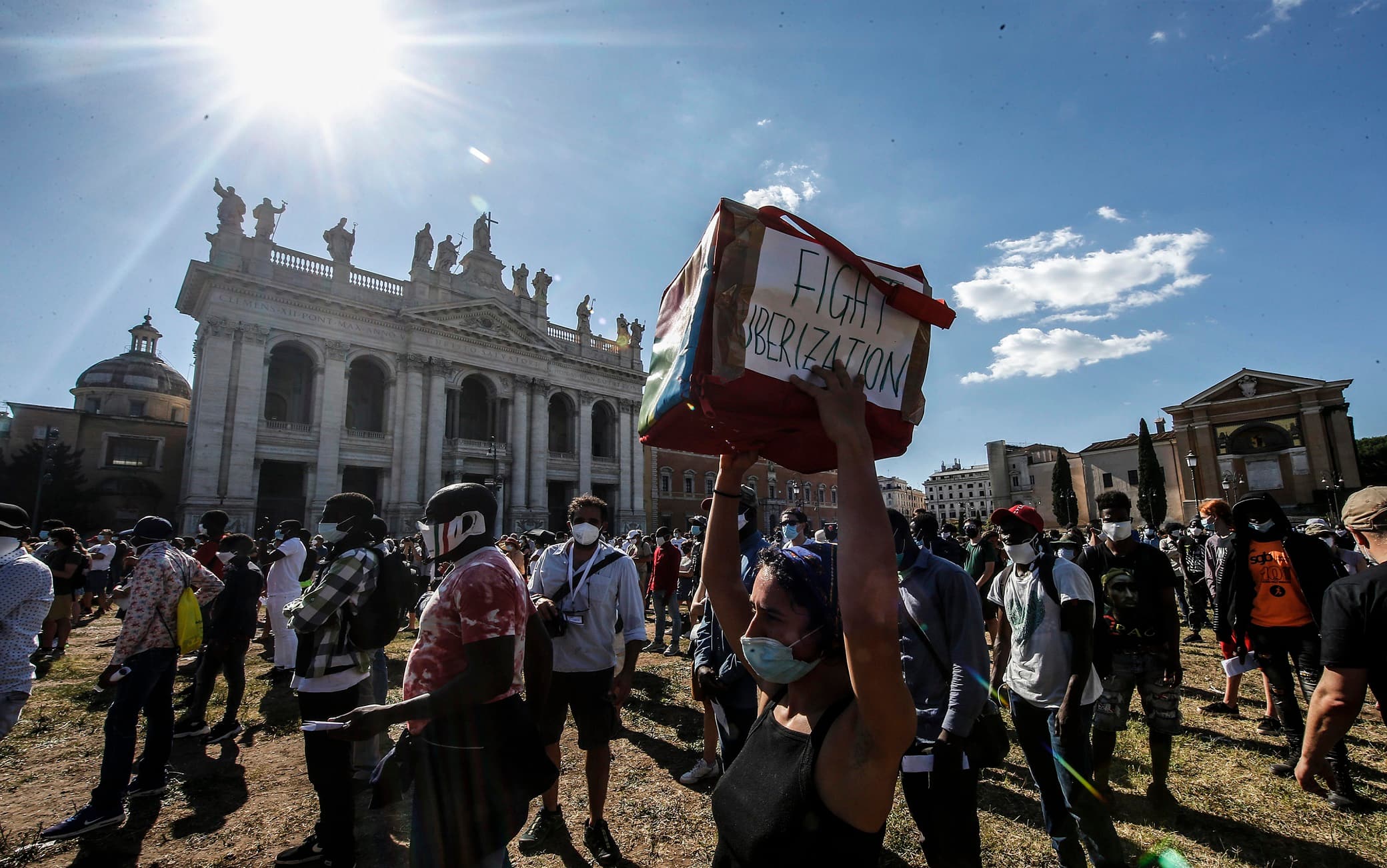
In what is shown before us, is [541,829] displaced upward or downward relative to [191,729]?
downward

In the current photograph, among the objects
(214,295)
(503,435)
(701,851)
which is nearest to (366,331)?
(214,295)

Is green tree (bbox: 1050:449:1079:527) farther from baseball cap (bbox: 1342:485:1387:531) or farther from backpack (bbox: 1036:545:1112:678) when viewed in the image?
baseball cap (bbox: 1342:485:1387:531)

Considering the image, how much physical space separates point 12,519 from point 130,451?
4001cm

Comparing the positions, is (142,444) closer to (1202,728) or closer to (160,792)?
(160,792)

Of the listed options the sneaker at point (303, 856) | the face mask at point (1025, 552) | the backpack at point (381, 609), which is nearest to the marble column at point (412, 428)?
the sneaker at point (303, 856)

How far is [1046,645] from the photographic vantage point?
375 cm

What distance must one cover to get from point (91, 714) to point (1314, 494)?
220ft

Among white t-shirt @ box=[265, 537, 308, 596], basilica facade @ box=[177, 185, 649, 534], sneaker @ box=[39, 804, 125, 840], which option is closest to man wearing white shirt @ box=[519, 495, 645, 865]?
Result: sneaker @ box=[39, 804, 125, 840]

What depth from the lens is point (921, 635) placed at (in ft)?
10.4

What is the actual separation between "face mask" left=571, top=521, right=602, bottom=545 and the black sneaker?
5.15 metres

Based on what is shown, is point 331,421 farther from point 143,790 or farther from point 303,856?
point 303,856

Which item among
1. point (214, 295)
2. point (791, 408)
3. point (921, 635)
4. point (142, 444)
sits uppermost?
point (214, 295)

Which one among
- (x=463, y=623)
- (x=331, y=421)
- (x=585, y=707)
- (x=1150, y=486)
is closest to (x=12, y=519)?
(x=463, y=623)

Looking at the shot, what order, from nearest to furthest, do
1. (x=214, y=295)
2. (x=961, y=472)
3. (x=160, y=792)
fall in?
(x=160, y=792) → (x=214, y=295) → (x=961, y=472)
